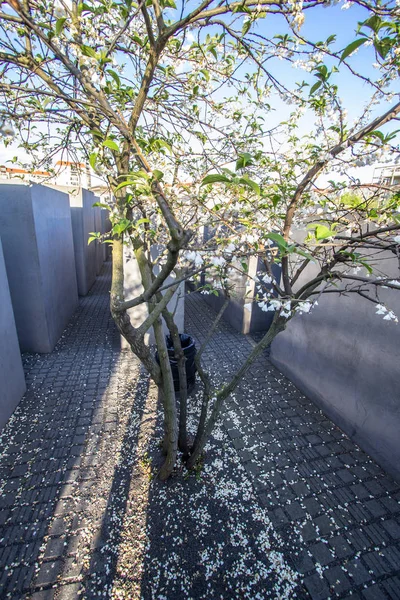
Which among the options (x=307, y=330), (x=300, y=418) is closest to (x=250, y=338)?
(x=307, y=330)

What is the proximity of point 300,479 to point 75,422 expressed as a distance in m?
2.27

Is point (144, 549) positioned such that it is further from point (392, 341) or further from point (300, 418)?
point (392, 341)

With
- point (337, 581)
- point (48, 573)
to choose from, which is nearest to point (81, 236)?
point (48, 573)

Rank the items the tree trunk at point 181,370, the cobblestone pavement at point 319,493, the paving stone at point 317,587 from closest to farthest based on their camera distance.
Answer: the paving stone at point 317,587 < the cobblestone pavement at point 319,493 < the tree trunk at point 181,370

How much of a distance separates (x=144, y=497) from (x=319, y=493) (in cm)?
144

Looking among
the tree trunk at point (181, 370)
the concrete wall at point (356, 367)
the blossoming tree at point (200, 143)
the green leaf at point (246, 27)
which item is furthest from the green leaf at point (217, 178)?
the concrete wall at point (356, 367)

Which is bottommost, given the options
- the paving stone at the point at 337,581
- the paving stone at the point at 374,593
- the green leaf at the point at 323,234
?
the paving stone at the point at 374,593

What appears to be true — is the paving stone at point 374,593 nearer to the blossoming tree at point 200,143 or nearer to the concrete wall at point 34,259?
the blossoming tree at point 200,143

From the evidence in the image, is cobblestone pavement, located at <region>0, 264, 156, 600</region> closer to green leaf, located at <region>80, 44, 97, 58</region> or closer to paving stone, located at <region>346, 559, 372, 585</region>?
paving stone, located at <region>346, 559, 372, 585</region>

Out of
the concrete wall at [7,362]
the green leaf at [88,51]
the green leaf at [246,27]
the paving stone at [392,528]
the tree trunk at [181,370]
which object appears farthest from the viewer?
the concrete wall at [7,362]

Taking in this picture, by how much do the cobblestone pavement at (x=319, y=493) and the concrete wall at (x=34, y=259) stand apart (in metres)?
3.10

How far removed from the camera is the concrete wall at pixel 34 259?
145 inches

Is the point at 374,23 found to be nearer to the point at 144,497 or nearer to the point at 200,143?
the point at 200,143

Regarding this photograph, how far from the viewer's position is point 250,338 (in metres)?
5.05
